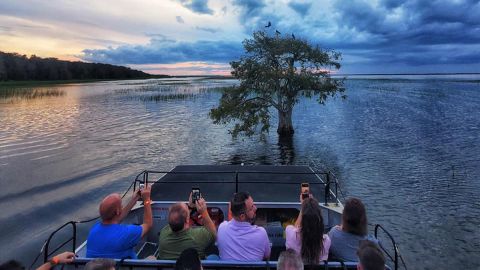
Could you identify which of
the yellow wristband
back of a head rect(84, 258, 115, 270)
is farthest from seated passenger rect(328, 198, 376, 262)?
the yellow wristband

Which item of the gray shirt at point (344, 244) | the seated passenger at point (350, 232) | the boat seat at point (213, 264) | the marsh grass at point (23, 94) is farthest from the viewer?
the marsh grass at point (23, 94)

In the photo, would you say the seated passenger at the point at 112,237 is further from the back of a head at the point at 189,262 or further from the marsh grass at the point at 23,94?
the marsh grass at the point at 23,94

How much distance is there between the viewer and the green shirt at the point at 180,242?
6.40 m

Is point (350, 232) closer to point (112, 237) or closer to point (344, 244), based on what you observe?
point (344, 244)

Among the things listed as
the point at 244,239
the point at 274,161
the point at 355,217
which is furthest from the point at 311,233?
the point at 274,161

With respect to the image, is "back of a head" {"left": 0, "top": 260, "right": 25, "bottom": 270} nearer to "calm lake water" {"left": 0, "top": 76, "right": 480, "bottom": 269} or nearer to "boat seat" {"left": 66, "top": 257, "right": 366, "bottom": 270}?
"boat seat" {"left": 66, "top": 257, "right": 366, "bottom": 270}

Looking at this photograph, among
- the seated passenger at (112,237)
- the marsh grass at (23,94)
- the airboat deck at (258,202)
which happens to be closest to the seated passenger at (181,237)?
the seated passenger at (112,237)

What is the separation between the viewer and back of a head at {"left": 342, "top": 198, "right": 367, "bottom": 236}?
6047 mm

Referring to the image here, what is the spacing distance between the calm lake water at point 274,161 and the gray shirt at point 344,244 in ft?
24.4

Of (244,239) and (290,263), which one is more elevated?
(290,263)

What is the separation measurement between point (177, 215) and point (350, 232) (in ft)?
9.30

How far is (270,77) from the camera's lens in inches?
1426

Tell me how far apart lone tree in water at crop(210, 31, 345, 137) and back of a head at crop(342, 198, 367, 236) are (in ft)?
96.3

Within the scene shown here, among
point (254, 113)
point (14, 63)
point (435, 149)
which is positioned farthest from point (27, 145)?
point (14, 63)
